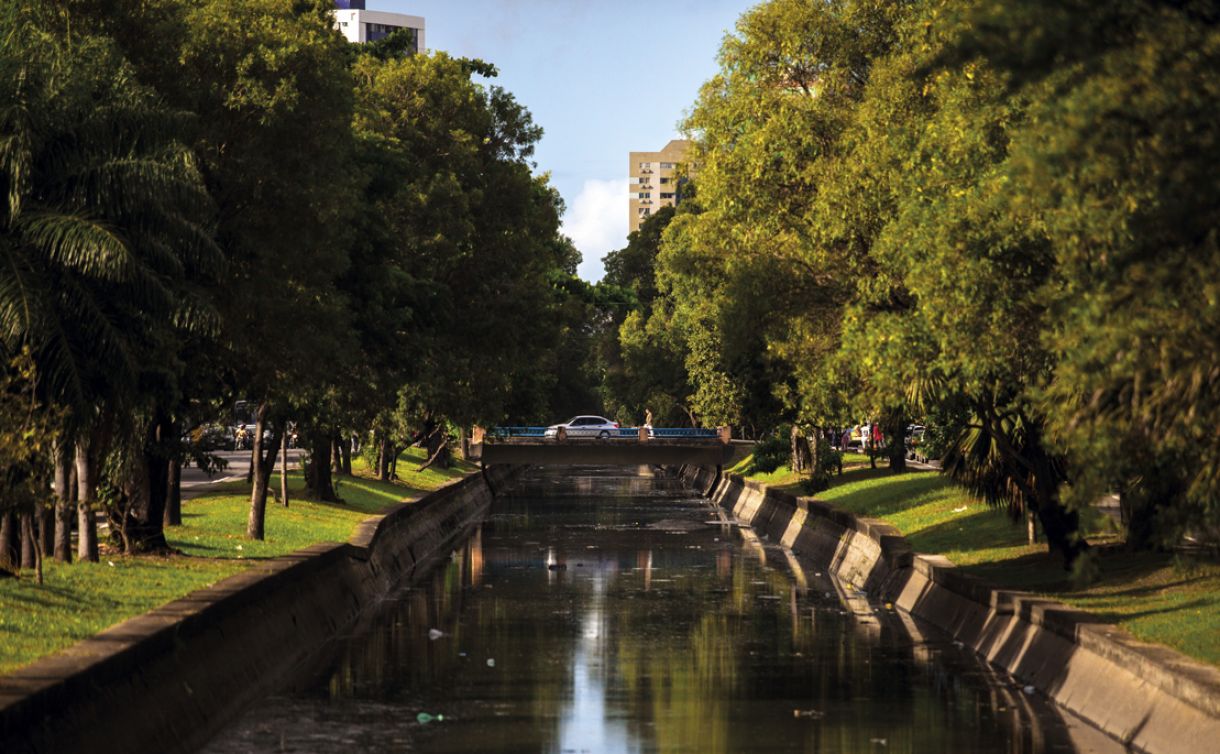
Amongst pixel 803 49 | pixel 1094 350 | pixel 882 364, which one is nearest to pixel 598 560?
pixel 803 49

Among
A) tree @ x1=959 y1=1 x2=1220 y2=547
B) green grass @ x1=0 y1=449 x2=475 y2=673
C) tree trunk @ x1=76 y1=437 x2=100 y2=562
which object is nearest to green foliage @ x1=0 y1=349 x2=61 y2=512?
green grass @ x1=0 y1=449 x2=475 y2=673

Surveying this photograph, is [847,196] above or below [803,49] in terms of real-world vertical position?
below

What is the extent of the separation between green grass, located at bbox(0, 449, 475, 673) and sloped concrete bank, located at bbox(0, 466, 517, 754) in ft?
2.14

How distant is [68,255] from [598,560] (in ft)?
94.0

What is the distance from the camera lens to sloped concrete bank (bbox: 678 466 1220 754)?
1717 centimetres

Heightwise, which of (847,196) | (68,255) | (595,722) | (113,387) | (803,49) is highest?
(803,49)

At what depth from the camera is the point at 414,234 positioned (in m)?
53.8

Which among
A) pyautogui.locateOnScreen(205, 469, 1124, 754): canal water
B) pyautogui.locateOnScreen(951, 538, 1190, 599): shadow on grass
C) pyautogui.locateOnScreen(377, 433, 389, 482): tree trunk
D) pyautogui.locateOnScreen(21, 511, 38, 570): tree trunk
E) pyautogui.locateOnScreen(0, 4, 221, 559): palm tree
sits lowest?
pyautogui.locateOnScreen(205, 469, 1124, 754): canal water

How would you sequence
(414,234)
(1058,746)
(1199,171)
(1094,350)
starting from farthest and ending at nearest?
(414,234) → (1058,746) → (1094,350) → (1199,171)

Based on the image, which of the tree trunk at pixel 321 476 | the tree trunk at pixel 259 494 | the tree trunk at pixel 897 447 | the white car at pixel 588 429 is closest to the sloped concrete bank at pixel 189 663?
the tree trunk at pixel 259 494

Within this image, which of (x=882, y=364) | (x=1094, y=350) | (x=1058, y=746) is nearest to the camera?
(x=1094, y=350)

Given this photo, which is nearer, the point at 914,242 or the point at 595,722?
the point at 595,722

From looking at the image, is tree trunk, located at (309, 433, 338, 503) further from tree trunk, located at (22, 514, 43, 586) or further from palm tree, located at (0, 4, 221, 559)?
palm tree, located at (0, 4, 221, 559)

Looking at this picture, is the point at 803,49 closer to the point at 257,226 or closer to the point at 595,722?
the point at 257,226
